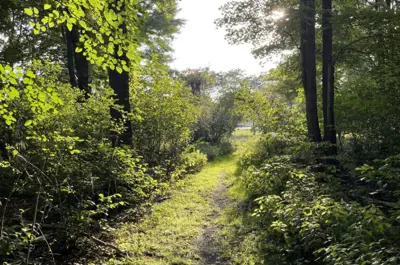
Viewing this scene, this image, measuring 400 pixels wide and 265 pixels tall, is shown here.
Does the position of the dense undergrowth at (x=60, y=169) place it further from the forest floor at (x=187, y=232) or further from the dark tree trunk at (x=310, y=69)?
the dark tree trunk at (x=310, y=69)

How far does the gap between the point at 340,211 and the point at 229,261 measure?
185 cm

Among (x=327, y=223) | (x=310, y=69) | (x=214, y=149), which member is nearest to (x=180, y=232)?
(x=327, y=223)

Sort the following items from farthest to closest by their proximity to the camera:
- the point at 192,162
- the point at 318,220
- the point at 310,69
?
the point at 192,162
the point at 310,69
the point at 318,220

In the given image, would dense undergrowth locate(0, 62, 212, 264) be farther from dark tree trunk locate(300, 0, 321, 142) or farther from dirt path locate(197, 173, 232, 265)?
dark tree trunk locate(300, 0, 321, 142)

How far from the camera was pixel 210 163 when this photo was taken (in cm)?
1277

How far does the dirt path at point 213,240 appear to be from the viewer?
13.7 feet

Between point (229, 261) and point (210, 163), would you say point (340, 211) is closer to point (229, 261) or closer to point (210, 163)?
point (229, 261)

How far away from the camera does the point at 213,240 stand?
4.82 metres

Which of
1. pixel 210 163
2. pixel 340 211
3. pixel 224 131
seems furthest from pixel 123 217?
pixel 224 131

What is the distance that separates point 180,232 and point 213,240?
0.59 m

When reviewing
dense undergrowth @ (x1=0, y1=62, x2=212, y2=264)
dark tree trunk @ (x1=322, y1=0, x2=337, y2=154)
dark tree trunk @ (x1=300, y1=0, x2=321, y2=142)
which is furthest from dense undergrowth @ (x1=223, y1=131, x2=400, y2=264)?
dense undergrowth @ (x1=0, y1=62, x2=212, y2=264)

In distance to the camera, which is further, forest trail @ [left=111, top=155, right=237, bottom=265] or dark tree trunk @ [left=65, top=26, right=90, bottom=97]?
dark tree trunk @ [left=65, top=26, right=90, bottom=97]

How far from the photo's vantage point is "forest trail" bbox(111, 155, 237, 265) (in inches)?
165

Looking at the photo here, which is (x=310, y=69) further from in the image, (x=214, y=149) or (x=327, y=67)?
(x=214, y=149)
